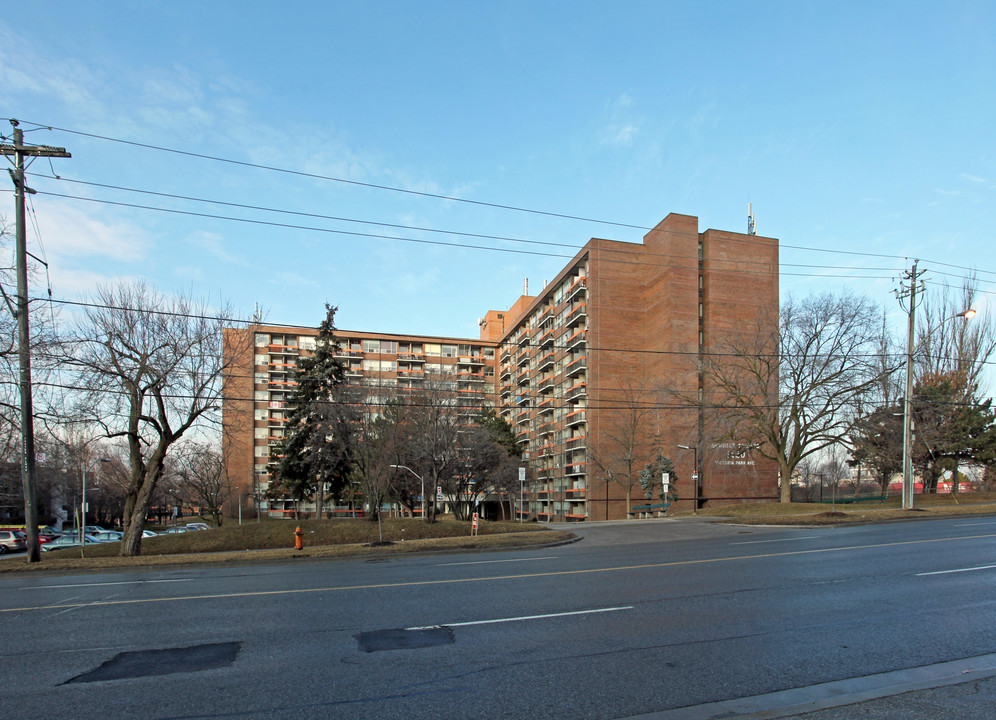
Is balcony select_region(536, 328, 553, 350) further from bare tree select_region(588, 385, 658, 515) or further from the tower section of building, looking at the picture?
bare tree select_region(588, 385, 658, 515)

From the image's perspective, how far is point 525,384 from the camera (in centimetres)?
8619

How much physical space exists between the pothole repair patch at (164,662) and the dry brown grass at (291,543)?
39.9 ft

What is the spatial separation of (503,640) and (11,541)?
4657cm

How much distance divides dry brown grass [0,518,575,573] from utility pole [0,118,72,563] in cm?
197

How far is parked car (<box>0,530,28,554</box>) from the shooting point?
40.4m

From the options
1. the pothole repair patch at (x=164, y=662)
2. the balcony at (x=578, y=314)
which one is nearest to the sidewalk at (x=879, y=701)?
the pothole repair patch at (x=164, y=662)

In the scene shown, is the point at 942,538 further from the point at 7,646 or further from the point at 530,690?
the point at 7,646

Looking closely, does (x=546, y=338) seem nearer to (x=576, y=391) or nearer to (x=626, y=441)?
(x=576, y=391)

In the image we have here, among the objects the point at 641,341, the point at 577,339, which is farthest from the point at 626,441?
the point at 577,339

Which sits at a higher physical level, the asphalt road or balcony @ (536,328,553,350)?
balcony @ (536,328,553,350)

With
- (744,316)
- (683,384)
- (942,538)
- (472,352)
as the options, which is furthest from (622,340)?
(942,538)

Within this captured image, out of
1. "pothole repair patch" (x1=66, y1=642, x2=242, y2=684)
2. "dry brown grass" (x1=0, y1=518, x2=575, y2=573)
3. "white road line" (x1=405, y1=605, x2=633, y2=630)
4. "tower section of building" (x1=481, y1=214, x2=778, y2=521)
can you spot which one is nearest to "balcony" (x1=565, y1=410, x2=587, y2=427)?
"tower section of building" (x1=481, y1=214, x2=778, y2=521)

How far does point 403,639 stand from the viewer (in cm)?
746

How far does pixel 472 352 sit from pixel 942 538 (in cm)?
7930
